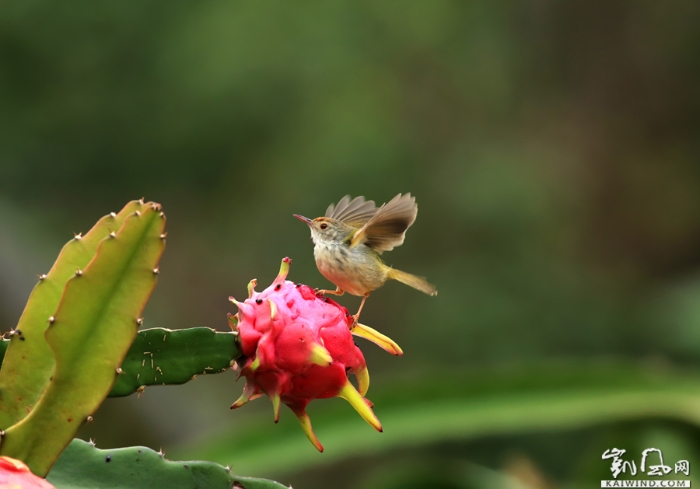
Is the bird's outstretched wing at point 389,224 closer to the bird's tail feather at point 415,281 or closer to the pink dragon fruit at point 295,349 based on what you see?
the bird's tail feather at point 415,281

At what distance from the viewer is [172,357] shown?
1241mm

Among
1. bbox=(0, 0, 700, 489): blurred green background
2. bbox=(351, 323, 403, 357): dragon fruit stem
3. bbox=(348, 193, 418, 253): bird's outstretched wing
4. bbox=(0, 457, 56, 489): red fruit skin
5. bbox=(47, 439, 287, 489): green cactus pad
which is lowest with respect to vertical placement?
bbox=(0, 457, 56, 489): red fruit skin

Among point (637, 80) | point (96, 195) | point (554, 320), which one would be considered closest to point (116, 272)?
point (554, 320)

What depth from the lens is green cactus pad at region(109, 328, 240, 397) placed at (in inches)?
47.4

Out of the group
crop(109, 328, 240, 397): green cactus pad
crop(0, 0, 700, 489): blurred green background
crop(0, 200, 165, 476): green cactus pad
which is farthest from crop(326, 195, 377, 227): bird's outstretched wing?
crop(0, 0, 700, 489): blurred green background

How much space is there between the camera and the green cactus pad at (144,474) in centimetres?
124

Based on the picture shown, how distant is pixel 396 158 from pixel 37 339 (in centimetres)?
533

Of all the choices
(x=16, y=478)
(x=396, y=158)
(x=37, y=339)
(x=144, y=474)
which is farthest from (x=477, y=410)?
(x=396, y=158)

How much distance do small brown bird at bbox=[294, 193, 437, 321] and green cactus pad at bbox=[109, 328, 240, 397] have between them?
0.52 m

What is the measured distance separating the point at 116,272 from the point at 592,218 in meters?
6.26

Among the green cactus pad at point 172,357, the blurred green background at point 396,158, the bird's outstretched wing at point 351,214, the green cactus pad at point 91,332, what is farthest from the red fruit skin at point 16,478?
the blurred green background at point 396,158

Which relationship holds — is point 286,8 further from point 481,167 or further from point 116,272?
point 116,272

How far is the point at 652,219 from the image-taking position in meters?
6.58

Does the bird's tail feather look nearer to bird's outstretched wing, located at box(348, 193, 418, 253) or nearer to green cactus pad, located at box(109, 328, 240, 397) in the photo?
bird's outstretched wing, located at box(348, 193, 418, 253)
